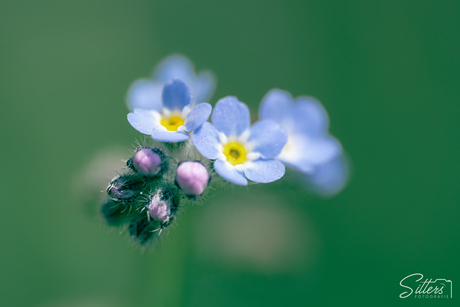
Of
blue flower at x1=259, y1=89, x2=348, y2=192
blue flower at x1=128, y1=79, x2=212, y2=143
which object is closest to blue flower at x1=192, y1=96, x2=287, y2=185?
blue flower at x1=128, y1=79, x2=212, y2=143

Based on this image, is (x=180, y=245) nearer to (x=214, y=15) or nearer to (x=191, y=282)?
(x=191, y=282)

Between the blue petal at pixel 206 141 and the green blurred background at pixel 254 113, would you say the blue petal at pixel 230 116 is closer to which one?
the blue petal at pixel 206 141

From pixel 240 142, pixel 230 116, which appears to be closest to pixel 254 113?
pixel 240 142

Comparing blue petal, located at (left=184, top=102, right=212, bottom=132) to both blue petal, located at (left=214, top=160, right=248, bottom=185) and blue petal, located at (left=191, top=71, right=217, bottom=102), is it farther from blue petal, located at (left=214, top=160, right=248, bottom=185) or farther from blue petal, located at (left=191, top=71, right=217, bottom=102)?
blue petal, located at (left=191, top=71, right=217, bottom=102)

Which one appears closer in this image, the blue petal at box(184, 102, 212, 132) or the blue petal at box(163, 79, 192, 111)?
the blue petal at box(184, 102, 212, 132)

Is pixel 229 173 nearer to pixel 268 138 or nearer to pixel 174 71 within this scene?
pixel 268 138
